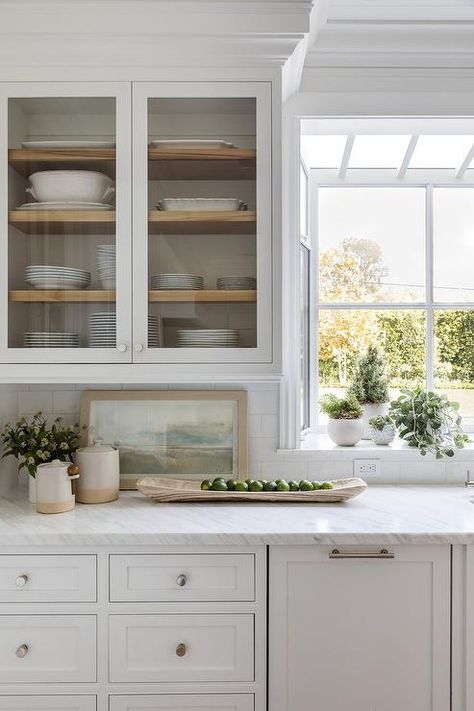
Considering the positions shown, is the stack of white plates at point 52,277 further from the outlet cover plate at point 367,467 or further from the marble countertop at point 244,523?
the outlet cover plate at point 367,467

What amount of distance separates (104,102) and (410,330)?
158cm

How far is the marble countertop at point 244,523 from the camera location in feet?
5.22

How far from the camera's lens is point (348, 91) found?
2.15 meters

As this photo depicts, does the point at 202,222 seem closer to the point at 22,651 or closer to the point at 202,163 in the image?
the point at 202,163

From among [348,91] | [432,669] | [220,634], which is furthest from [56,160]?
[432,669]

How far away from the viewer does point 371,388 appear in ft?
7.73

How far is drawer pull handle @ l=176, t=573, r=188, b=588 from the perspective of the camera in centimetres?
160

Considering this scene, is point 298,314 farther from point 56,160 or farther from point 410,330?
point 56,160

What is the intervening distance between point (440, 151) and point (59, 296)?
1.75 metres

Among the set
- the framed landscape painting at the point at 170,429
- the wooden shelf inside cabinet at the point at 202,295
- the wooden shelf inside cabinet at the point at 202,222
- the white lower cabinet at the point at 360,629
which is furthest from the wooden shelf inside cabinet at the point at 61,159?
the white lower cabinet at the point at 360,629

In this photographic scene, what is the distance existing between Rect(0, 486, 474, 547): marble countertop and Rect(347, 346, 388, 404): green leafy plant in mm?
496

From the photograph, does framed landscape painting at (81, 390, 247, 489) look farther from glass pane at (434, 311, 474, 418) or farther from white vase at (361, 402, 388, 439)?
glass pane at (434, 311, 474, 418)

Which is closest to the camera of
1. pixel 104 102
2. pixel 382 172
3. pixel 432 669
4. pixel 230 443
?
pixel 432 669

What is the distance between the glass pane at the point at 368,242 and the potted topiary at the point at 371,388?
30 cm
